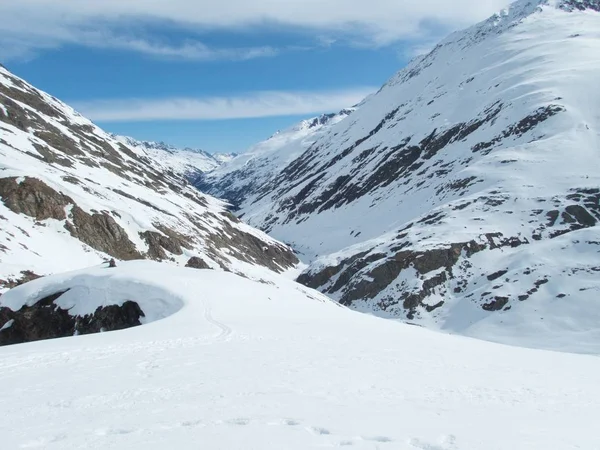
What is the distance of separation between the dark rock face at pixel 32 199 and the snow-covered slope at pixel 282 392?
1498 inches

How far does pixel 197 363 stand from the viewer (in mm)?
13242

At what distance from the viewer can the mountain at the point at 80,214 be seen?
46656 millimetres

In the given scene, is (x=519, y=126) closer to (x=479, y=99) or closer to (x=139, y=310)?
(x=479, y=99)

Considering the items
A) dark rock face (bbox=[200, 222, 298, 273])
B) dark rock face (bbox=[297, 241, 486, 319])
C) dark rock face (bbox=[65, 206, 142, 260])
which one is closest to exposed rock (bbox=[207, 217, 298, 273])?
dark rock face (bbox=[200, 222, 298, 273])

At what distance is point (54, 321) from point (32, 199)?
31.4 m

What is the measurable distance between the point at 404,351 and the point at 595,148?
94.5 metres

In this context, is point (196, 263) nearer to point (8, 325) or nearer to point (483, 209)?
point (8, 325)

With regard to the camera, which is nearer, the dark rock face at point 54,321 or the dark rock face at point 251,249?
the dark rock face at point 54,321

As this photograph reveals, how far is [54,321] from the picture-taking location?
25.1 metres

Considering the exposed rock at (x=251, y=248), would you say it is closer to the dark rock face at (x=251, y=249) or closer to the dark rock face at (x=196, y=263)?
the dark rock face at (x=251, y=249)

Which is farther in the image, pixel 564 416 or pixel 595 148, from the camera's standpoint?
pixel 595 148

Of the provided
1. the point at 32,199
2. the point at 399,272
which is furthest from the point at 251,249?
the point at 32,199

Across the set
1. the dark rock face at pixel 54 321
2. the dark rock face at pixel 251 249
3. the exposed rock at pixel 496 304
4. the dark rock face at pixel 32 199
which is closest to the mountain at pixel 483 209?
the exposed rock at pixel 496 304

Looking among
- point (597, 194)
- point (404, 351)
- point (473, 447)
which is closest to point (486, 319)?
point (597, 194)
